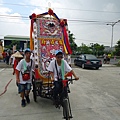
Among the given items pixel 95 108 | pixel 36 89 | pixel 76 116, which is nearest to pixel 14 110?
pixel 36 89

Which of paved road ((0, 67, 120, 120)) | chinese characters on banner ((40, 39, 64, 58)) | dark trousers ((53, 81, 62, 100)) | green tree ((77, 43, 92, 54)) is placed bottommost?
paved road ((0, 67, 120, 120))

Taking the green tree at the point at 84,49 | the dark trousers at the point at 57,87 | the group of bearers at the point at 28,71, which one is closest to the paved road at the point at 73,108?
the group of bearers at the point at 28,71

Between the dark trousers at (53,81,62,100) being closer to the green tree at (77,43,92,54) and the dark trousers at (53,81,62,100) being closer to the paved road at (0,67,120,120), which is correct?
the paved road at (0,67,120,120)

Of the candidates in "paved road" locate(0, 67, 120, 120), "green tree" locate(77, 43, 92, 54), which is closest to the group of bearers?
"paved road" locate(0, 67, 120, 120)

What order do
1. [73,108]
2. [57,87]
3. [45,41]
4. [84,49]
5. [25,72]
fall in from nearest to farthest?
[57,87] → [25,72] → [73,108] → [45,41] → [84,49]

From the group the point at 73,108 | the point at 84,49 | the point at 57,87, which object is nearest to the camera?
the point at 57,87

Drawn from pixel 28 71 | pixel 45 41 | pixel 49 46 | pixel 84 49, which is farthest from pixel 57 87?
pixel 84 49

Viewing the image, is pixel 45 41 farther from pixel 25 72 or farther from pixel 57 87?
pixel 57 87

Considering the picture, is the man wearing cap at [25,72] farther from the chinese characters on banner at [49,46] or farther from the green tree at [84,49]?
the green tree at [84,49]

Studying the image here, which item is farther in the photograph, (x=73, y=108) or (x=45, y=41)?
(x=45, y=41)

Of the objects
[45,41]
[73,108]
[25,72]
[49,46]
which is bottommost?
[73,108]

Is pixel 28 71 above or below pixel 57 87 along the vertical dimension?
above

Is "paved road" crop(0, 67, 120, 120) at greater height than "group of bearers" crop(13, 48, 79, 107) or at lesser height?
lesser

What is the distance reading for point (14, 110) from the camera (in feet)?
13.2
